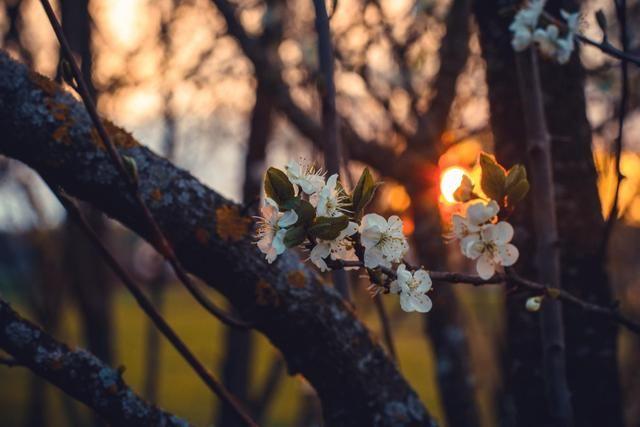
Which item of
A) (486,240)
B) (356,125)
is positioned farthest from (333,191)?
(356,125)

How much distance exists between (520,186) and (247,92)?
5.03m

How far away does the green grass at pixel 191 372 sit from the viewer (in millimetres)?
10328

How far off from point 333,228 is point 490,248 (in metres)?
0.28

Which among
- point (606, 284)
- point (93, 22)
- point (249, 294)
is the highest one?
point (93, 22)

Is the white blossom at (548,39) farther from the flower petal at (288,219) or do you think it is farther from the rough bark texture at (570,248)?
the flower petal at (288,219)

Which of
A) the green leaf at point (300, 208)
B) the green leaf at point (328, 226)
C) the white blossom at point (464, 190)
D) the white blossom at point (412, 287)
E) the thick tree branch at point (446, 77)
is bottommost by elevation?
the white blossom at point (412, 287)

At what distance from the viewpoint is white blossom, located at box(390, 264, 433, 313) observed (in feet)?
3.73

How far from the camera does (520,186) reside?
118 centimetres

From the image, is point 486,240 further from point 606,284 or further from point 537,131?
point 606,284

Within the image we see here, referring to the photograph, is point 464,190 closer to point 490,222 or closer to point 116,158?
point 490,222

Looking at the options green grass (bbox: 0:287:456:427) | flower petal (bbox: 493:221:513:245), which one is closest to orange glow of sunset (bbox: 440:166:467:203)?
flower petal (bbox: 493:221:513:245)

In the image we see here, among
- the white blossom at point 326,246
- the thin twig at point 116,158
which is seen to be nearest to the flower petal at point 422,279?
the white blossom at point 326,246

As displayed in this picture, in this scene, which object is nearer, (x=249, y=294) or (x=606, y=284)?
(x=249, y=294)

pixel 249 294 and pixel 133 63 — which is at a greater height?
pixel 133 63
